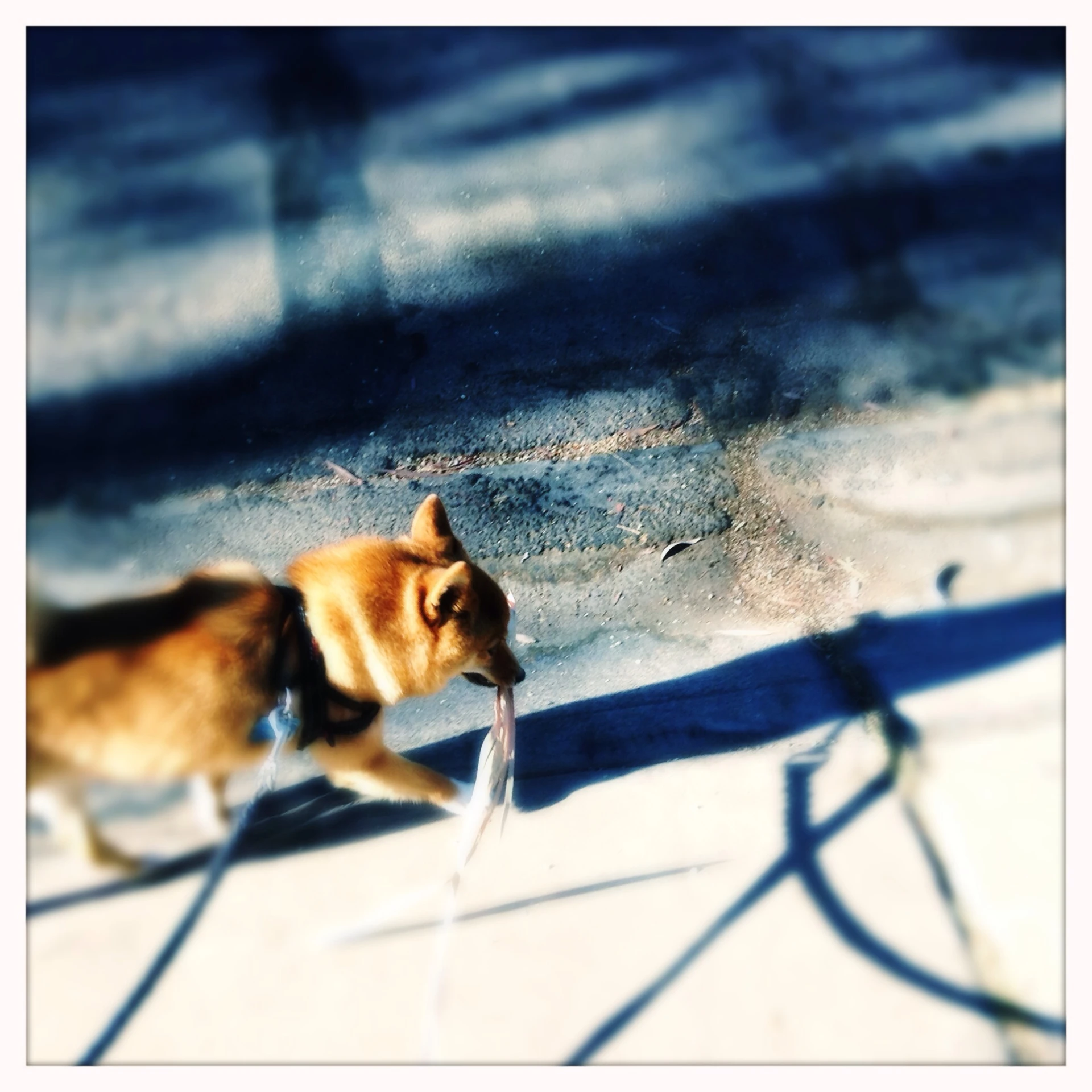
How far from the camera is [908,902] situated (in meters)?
2.65

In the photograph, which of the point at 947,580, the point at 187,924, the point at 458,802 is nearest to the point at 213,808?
the point at 187,924

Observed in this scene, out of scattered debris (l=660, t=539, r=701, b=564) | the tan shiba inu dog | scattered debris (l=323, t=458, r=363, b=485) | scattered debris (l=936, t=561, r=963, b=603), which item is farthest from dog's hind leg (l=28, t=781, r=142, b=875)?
scattered debris (l=936, t=561, r=963, b=603)

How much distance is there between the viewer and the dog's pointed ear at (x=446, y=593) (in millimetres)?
2064

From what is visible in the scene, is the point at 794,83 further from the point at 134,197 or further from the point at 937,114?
the point at 134,197

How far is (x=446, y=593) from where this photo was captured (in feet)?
6.97

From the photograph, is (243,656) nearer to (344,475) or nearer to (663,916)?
(344,475)

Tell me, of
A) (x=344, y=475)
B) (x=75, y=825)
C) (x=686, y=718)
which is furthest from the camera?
(x=344, y=475)

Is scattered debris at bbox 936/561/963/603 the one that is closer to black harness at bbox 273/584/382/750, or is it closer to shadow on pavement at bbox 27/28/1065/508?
shadow on pavement at bbox 27/28/1065/508

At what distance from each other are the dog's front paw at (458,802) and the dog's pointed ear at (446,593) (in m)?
0.91

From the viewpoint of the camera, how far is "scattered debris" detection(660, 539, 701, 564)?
Result: 3160 millimetres

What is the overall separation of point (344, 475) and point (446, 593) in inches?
54.5

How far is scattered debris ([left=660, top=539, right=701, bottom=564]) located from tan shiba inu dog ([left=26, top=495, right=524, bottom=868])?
0.99 m

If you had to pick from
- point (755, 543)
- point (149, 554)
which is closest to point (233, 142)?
point (149, 554)

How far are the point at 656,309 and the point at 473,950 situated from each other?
2.75m
